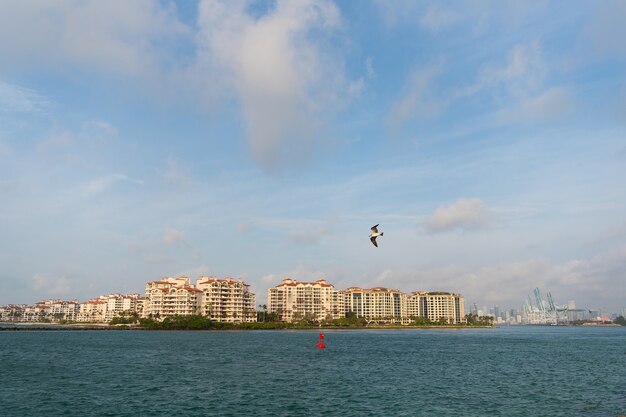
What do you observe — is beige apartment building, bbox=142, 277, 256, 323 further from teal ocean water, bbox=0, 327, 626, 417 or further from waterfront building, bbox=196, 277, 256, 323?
teal ocean water, bbox=0, 327, 626, 417

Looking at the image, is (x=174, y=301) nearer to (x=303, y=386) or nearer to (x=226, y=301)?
(x=226, y=301)

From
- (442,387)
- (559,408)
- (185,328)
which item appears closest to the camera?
(559,408)

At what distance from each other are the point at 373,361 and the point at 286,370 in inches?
547

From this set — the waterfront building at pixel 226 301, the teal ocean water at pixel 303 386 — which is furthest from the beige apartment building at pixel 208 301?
the teal ocean water at pixel 303 386

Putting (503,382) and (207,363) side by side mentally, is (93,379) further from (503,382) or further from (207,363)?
(503,382)

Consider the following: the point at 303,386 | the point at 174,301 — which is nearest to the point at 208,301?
the point at 174,301

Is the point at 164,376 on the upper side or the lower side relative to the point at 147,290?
lower

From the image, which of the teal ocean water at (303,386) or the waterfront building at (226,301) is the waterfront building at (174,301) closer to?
the waterfront building at (226,301)

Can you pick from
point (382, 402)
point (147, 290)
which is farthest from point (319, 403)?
point (147, 290)

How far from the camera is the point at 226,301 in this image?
179 m

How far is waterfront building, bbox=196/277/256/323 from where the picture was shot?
174250 mm

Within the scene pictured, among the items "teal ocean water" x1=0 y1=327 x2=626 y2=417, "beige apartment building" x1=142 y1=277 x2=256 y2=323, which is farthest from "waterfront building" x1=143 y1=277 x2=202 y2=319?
"teal ocean water" x1=0 y1=327 x2=626 y2=417

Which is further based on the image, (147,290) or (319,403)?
(147,290)

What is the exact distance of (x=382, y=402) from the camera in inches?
1299
